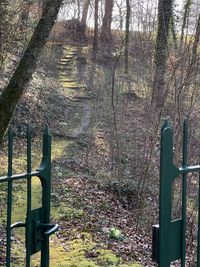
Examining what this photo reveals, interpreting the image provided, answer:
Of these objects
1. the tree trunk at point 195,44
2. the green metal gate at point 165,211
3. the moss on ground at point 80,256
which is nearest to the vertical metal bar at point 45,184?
the green metal gate at point 165,211

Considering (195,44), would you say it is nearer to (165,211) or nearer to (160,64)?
(160,64)

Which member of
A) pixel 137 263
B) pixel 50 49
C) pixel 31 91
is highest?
pixel 50 49

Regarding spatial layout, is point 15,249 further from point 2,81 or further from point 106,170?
point 2,81

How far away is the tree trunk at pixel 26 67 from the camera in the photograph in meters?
6.94

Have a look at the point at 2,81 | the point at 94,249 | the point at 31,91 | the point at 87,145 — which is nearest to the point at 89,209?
the point at 94,249

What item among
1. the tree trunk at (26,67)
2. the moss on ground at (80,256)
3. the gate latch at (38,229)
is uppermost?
the tree trunk at (26,67)

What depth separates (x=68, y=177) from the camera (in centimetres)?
927

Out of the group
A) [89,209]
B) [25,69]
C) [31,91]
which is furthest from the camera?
[31,91]

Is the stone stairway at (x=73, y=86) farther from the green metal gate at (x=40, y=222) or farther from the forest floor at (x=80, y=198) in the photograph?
the green metal gate at (x=40, y=222)

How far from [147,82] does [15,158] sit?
3192 mm

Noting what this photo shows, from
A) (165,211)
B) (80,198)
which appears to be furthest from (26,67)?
(165,211)

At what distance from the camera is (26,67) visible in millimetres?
6930

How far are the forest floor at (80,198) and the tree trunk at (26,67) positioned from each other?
1.41m

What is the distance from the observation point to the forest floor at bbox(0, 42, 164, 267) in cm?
562
